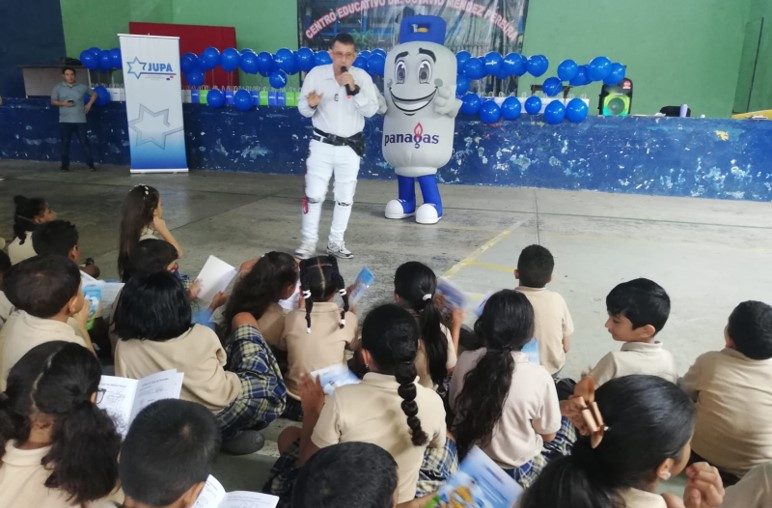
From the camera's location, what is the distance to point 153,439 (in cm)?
122

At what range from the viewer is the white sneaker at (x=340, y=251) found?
15.1 feet

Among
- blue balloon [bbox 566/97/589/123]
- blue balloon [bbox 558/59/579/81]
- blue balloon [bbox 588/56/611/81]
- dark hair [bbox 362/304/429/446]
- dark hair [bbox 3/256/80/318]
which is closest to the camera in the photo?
dark hair [bbox 362/304/429/446]

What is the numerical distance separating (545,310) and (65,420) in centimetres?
183

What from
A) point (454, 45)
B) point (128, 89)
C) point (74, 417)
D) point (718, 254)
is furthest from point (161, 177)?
point (74, 417)

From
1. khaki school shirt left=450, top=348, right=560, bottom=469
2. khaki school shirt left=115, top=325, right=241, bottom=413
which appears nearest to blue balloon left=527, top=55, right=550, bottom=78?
khaki school shirt left=450, top=348, right=560, bottom=469

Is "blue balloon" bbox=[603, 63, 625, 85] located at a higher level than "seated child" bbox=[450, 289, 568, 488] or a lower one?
higher

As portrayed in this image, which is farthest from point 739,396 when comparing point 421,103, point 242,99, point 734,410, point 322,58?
point 242,99

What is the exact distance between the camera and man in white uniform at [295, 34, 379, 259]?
4484mm

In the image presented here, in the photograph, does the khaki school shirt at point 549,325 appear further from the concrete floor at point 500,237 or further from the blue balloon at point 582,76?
the blue balloon at point 582,76

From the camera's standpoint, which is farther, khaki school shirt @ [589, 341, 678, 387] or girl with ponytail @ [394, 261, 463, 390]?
girl with ponytail @ [394, 261, 463, 390]

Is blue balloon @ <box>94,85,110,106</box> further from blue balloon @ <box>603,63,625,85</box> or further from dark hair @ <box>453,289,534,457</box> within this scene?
dark hair @ <box>453,289,534,457</box>

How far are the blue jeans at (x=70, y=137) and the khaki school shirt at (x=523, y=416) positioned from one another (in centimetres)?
819

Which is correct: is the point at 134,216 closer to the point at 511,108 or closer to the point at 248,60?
the point at 248,60

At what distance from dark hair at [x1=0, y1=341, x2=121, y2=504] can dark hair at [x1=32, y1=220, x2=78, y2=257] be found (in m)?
1.62
